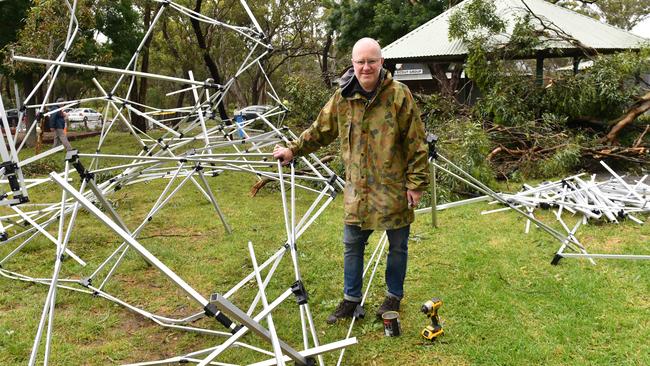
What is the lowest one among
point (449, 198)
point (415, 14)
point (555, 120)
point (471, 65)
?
point (449, 198)

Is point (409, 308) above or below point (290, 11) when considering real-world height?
below

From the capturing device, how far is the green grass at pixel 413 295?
321 centimetres

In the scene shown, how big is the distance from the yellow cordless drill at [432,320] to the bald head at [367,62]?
147cm

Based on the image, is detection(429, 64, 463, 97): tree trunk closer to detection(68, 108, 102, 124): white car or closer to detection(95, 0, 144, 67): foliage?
detection(95, 0, 144, 67): foliage

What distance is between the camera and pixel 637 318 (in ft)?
11.3

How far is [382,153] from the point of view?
10.4 feet

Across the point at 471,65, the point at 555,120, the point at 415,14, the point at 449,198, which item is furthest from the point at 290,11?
the point at 449,198

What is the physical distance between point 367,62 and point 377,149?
0.55m

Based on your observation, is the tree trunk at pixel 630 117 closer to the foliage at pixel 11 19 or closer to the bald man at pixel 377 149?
the bald man at pixel 377 149

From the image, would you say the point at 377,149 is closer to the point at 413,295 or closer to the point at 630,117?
the point at 413,295

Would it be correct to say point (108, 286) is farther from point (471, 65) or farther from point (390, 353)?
point (471, 65)

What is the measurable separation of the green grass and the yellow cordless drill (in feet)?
0.18

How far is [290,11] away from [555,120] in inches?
856

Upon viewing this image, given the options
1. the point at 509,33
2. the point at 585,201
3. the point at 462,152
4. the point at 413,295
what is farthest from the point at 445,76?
the point at 413,295
